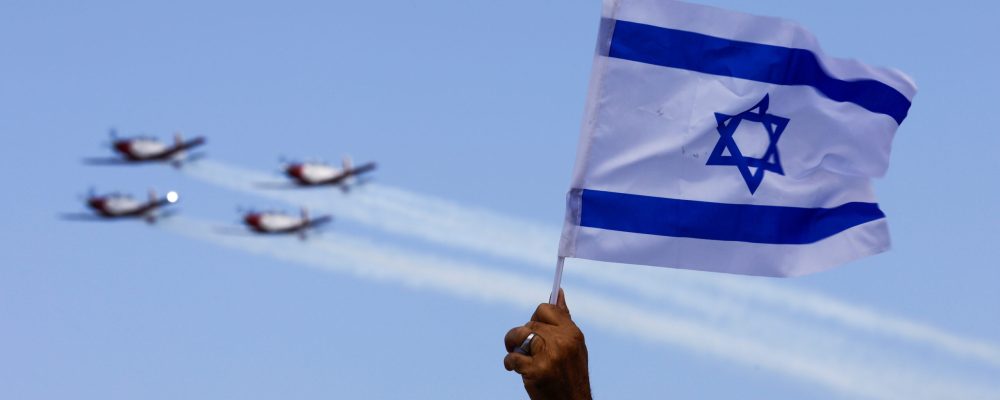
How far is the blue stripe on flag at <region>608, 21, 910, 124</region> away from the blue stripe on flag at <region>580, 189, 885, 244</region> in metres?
0.97

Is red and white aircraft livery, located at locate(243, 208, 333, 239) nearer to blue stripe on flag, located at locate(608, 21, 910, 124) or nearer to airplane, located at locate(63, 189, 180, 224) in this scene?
airplane, located at locate(63, 189, 180, 224)

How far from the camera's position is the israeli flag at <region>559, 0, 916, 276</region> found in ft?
36.1

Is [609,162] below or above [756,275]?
above

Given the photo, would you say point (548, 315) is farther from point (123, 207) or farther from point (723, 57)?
point (123, 207)

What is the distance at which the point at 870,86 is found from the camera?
41.4 ft

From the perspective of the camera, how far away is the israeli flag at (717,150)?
11.0 metres

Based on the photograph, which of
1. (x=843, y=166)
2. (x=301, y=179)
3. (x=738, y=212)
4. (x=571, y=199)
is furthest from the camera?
(x=301, y=179)

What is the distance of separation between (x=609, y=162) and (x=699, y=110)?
2.89ft

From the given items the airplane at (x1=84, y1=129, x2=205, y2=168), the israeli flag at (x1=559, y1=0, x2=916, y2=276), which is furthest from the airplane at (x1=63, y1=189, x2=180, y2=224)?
the israeli flag at (x1=559, y1=0, x2=916, y2=276)

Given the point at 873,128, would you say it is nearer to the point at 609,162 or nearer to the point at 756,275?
the point at 756,275

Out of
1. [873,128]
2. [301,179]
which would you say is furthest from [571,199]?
[301,179]

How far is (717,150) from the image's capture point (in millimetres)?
11500

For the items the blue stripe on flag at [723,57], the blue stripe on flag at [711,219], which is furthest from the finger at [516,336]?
the blue stripe on flag at [723,57]

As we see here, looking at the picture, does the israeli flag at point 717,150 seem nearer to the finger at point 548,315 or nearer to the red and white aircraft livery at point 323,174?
the finger at point 548,315
